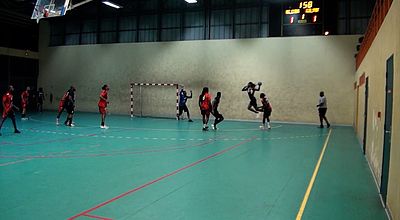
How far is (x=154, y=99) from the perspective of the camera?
2667cm

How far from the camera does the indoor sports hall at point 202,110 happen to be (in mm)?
5504

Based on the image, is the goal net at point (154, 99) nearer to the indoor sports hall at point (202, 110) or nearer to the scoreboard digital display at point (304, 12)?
the indoor sports hall at point (202, 110)

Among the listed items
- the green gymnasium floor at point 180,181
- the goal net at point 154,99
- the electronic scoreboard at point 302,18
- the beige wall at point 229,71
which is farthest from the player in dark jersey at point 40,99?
the electronic scoreboard at point 302,18

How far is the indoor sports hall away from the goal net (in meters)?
0.10

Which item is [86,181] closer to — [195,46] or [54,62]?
[195,46]

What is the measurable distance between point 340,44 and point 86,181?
1937 cm

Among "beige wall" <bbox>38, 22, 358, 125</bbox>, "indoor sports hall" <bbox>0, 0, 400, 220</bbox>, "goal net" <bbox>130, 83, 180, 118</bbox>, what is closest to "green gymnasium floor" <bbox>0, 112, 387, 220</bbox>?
"indoor sports hall" <bbox>0, 0, 400, 220</bbox>

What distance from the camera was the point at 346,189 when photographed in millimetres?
6445

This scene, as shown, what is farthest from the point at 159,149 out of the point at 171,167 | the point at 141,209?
the point at 141,209

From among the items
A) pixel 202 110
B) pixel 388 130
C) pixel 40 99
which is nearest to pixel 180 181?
pixel 388 130

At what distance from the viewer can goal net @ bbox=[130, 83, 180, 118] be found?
85.3 feet

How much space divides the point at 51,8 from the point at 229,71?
1306cm

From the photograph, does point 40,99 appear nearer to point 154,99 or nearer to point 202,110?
point 154,99

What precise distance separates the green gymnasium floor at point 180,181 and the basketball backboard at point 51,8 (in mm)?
5308
